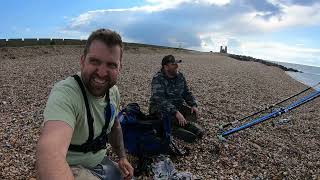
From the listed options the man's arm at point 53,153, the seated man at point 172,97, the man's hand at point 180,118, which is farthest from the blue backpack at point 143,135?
the man's arm at point 53,153

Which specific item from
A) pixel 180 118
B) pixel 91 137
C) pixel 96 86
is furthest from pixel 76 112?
pixel 180 118

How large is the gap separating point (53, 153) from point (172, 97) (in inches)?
282

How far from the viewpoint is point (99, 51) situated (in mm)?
3500

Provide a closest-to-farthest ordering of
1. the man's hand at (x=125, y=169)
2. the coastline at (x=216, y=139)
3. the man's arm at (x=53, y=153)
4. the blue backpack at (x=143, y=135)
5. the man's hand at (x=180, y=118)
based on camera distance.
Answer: the man's arm at (x=53, y=153), the man's hand at (x=125, y=169), the blue backpack at (x=143, y=135), the coastline at (x=216, y=139), the man's hand at (x=180, y=118)

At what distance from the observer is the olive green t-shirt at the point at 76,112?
10.4 feet

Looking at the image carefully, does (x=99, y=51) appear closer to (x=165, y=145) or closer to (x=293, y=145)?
(x=165, y=145)

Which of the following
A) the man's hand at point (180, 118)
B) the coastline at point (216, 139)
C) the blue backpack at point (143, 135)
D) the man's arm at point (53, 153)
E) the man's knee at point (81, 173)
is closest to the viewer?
the man's arm at point (53, 153)

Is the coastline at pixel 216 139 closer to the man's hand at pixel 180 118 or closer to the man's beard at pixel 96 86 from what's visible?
the man's hand at pixel 180 118

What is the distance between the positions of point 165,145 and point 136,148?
2.04 ft

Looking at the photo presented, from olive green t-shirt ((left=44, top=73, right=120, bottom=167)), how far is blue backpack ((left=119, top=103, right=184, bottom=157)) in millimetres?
3491

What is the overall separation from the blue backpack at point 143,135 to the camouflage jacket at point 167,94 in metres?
0.87

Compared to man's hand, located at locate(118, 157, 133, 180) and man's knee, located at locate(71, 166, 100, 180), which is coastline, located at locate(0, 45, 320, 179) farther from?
man's knee, located at locate(71, 166, 100, 180)

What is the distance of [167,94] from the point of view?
962 cm

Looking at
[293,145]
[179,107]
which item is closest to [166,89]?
[179,107]
